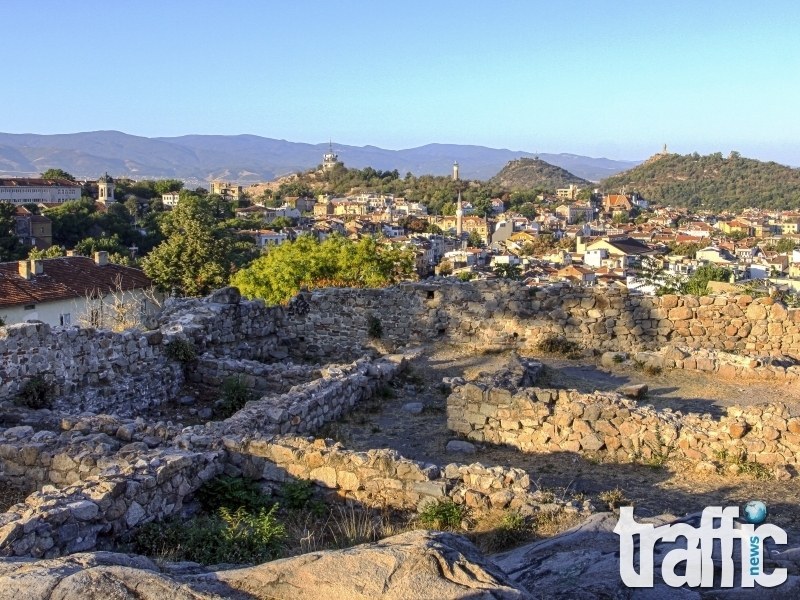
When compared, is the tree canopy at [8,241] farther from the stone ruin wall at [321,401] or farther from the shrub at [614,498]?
the shrub at [614,498]

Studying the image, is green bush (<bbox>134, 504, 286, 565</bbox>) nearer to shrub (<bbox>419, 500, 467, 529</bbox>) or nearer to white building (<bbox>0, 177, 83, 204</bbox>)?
shrub (<bbox>419, 500, 467, 529</bbox>)

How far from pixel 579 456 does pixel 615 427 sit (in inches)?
21.1

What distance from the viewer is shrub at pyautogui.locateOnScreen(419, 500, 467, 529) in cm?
679

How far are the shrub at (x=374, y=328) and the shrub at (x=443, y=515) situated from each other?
31.6ft

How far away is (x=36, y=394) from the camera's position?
10.1 meters

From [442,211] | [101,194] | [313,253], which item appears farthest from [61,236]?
[442,211]

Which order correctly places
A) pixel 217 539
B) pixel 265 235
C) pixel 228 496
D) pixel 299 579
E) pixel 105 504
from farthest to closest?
1. pixel 265 235
2. pixel 228 496
3. pixel 105 504
4. pixel 217 539
5. pixel 299 579

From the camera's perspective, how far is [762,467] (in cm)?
873

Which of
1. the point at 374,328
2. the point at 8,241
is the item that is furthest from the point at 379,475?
the point at 8,241
